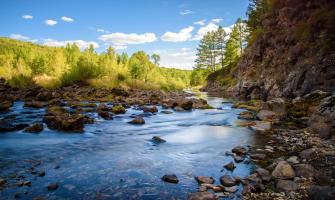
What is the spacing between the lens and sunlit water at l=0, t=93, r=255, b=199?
848 cm

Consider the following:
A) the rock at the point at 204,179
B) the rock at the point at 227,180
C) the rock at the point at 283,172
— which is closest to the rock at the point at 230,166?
the rock at the point at 227,180

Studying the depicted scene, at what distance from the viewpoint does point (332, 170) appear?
9.13 m

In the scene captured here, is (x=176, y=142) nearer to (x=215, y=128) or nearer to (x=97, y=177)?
(x=215, y=128)

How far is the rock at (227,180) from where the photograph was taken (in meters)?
8.57

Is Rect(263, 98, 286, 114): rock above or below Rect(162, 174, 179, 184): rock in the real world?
above

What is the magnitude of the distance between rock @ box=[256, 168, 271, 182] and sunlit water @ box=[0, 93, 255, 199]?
513mm

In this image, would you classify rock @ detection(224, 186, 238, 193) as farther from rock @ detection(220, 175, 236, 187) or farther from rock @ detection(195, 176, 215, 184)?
rock @ detection(195, 176, 215, 184)

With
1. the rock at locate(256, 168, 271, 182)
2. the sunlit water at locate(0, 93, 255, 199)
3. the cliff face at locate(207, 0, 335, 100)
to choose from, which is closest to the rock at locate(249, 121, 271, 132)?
the sunlit water at locate(0, 93, 255, 199)

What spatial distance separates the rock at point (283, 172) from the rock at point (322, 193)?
4.96 feet

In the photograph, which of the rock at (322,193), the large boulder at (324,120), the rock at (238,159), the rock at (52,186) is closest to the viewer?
the rock at (322,193)

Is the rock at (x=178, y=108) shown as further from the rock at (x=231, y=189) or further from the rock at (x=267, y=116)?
the rock at (x=231, y=189)

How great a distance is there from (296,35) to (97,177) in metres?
33.0

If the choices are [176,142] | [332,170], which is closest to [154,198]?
[332,170]

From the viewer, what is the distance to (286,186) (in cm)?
801
